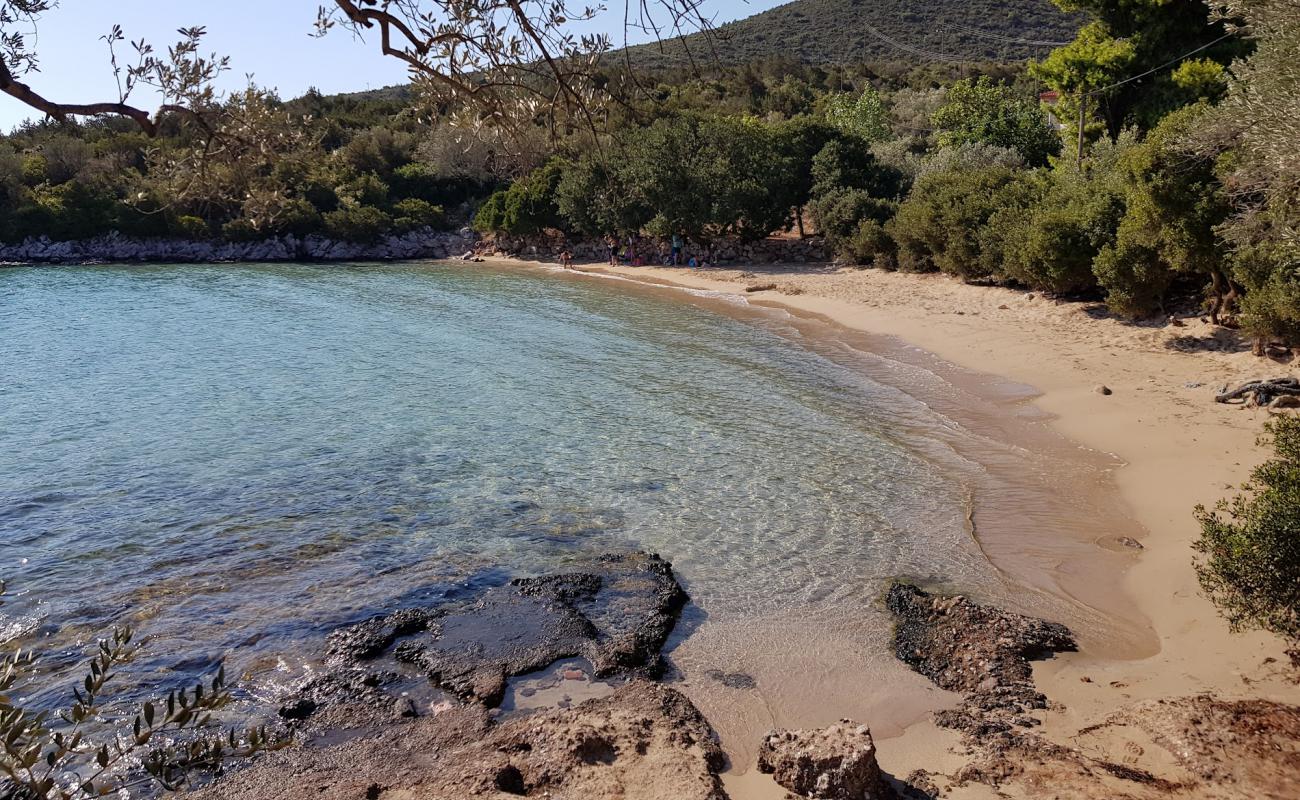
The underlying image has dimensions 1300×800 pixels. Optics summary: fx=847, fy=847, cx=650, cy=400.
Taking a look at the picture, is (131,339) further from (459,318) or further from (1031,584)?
(1031,584)

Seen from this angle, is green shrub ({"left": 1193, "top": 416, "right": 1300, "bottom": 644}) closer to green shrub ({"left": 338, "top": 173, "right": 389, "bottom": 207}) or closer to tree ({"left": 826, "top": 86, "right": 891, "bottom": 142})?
tree ({"left": 826, "top": 86, "right": 891, "bottom": 142})

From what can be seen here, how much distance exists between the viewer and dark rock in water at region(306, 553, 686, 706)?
7453 millimetres

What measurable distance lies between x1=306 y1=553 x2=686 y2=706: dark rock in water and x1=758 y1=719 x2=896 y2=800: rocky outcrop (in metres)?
2.06

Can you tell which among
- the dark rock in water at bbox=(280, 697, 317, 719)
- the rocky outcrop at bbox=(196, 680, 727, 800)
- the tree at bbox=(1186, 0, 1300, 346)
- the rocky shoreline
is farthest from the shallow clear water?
the tree at bbox=(1186, 0, 1300, 346)

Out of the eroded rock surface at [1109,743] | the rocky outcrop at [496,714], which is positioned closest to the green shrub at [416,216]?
the rocky outcrop at [496,714]

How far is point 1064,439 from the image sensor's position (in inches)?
545

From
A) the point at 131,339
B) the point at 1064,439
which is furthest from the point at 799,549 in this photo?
the point at 131,339

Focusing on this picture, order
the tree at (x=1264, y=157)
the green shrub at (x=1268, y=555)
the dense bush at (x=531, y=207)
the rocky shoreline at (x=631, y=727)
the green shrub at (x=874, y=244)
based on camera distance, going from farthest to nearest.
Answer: the dense bush at (x=531, y=207), the green shrub at (x=874, y=244), the tree at (x=1264, y=157), the green shrub at (x=1268, y=555), the rocky shoreline at (x=631, y=727)

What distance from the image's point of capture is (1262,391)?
1388cm

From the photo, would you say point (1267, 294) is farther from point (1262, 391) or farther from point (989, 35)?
point (989, 35)

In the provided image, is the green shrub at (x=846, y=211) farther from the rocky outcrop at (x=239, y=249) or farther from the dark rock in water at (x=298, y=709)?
the dark rock in water at (x=298, y=709)

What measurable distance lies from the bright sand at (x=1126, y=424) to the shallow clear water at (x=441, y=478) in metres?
1.52

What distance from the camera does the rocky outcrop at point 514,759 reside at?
5551mm

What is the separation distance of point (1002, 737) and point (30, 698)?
7818 mm
